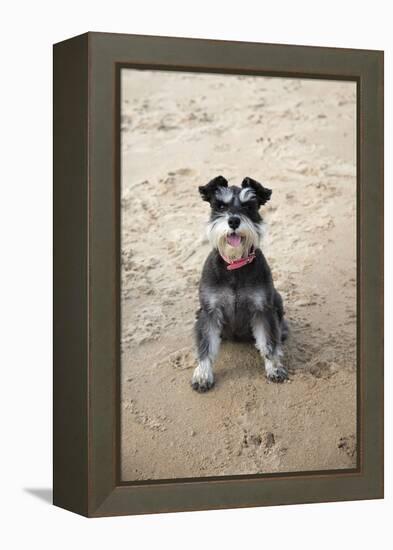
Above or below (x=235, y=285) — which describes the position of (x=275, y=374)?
below

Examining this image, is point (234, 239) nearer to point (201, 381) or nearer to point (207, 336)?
point (207, 336)

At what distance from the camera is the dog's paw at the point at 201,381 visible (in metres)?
7.56

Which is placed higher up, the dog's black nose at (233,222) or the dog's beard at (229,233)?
the dog's black nose at (233,222)

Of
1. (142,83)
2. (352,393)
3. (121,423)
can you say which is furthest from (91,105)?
(352,393)

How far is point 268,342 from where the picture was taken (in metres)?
7.75

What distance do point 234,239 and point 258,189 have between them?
370mm

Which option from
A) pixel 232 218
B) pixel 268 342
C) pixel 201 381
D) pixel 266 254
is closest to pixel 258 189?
pixel 232 218

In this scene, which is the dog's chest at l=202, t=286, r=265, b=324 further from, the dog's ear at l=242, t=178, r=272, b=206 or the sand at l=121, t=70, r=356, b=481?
the dog's ear at l=242, t=178, r=272, b=206

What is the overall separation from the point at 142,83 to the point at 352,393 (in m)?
2.31

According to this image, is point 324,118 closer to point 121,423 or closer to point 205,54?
point 205,54

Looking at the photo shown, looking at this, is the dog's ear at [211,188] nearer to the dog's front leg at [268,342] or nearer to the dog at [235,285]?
the dog at [235,285]

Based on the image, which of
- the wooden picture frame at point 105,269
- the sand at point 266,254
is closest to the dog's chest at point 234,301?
the sand at point 266,254

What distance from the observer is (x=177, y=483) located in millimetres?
7449

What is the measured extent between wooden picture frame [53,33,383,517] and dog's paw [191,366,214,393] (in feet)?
1.67
